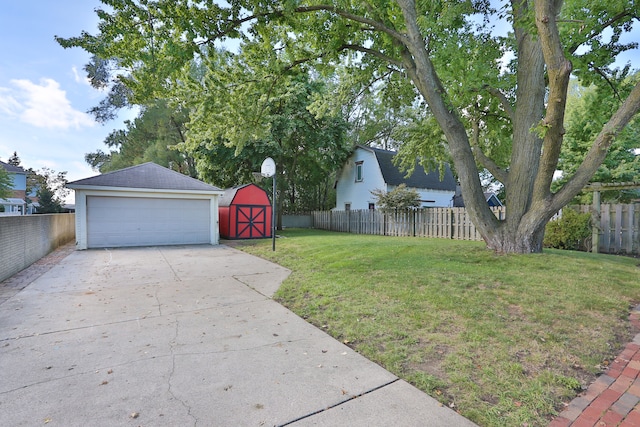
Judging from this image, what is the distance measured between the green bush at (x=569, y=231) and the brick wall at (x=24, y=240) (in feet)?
46.7

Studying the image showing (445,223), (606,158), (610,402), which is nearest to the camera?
(610,402)

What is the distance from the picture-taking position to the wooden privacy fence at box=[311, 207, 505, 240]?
1194cm

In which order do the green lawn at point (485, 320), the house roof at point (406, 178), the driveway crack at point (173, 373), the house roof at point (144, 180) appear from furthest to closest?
the house roof at point (406, 178) < the house roof at point (144, 180) < the green lawn at point (485, 320) < the driveway crack at point (173, 373)

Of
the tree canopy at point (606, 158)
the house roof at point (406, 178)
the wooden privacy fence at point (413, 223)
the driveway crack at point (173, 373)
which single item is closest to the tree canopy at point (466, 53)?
the wooden privacy fence at point (413, 223)

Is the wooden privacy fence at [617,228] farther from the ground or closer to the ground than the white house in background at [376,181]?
closer to the ground

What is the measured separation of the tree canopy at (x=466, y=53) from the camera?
5.41 metres

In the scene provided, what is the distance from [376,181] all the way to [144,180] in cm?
1288

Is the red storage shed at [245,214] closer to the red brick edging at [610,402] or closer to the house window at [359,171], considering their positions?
the house window at [359,171]

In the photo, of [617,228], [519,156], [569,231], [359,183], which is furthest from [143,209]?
[617,228]

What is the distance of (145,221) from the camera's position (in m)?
12.1

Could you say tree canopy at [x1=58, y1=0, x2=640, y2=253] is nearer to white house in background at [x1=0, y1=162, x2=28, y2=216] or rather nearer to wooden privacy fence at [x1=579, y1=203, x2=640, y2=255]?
wooden privacy fence at [x1=579, y1=203, x2=640, y2=255]

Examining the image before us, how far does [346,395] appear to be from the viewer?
2.34 metres

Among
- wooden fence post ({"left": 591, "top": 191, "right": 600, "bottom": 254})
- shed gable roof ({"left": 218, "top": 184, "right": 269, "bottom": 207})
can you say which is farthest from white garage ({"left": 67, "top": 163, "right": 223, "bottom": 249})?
wooden fence post ({"left": 591, "top": 191, "right": 600, "bottom": 254})

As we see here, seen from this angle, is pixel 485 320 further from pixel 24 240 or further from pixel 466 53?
pixel 24 240
